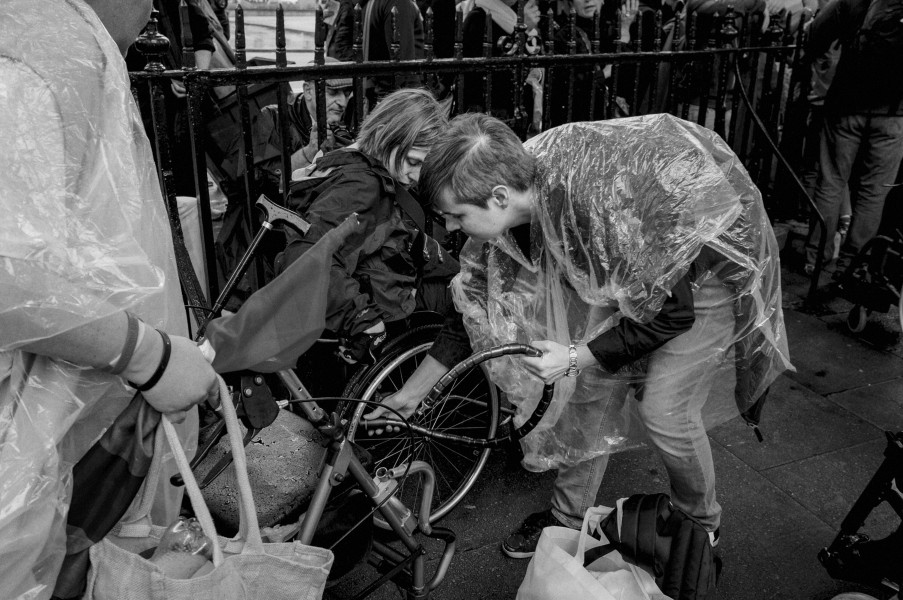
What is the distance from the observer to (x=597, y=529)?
220cm

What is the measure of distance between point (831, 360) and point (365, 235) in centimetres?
289

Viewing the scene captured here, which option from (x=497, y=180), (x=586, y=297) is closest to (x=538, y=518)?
(x=586, y=297)

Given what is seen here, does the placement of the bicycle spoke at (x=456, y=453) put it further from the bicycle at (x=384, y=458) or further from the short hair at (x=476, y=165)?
the short hair at (x=476, y=165)

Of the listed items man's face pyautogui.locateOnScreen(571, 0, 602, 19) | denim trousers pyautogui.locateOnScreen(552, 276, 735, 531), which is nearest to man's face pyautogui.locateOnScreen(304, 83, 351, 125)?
man's face pyautogui.locateOnScreen(571, 0, 602, 19)

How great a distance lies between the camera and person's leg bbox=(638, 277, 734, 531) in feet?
7.83

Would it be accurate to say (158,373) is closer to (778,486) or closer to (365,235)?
(365,235)

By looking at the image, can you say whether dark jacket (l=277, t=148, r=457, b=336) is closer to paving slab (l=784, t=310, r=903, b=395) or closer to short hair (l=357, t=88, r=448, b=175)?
short hair (l=357, t=88, r=448, b=175)

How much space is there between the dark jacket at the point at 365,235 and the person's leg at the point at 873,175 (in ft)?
11.0

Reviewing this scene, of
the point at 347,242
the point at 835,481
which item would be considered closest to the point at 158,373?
the point at 347,242

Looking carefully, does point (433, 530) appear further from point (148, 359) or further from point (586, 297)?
point (148, 359)

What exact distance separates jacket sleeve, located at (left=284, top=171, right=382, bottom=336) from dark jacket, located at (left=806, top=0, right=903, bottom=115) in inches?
142

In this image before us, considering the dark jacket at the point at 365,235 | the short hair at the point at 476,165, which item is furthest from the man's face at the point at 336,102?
the short hair at the point at 476,165

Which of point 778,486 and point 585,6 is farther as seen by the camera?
point 585,6

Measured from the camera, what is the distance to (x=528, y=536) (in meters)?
2.85
